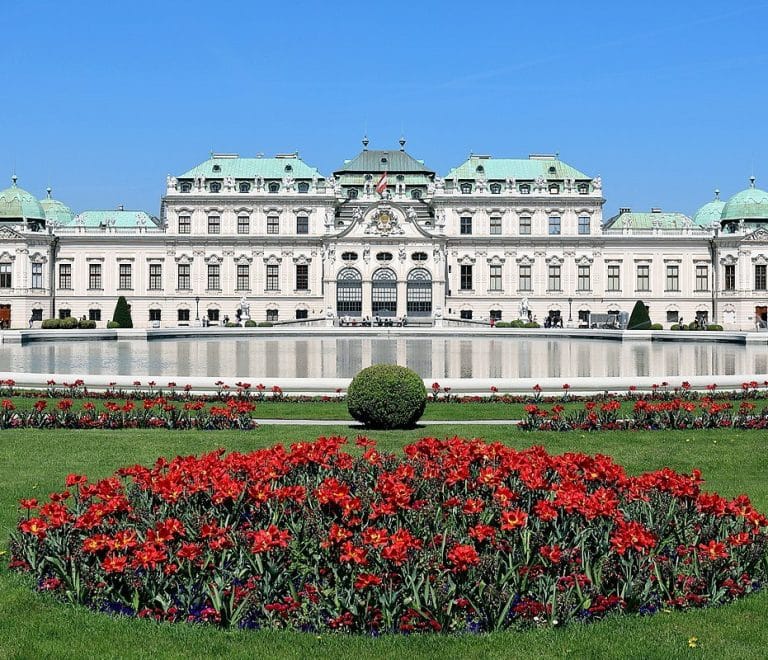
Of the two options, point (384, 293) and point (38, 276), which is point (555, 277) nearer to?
point (384, 293)

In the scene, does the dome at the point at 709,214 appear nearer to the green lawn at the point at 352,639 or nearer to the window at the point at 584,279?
the window at the point at 584,279

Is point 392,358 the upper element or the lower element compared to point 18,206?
lower

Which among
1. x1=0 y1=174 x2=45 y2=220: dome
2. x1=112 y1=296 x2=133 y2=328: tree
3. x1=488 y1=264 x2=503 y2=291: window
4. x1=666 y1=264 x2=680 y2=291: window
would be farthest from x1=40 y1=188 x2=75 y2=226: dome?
x1=666 y1=264 x2=680 y2=291: window

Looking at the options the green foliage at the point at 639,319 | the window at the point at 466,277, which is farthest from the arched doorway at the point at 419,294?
the green foliage at the point at 639,319

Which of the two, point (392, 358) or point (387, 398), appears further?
point (392, 358)

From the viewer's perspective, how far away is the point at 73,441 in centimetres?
1551

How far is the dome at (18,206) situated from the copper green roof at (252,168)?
43.8 ft

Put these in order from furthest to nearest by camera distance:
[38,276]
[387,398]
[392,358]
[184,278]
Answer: [184,278] < [38,276] < [392,358] < [387,398]

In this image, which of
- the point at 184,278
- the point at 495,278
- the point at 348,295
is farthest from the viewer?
the point at 495,278

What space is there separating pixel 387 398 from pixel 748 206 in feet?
234

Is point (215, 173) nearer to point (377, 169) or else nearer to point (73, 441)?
point (377, 169)

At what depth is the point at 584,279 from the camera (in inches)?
3169

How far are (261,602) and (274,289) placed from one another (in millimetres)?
73685

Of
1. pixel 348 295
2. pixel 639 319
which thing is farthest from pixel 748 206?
pixel 348 295
